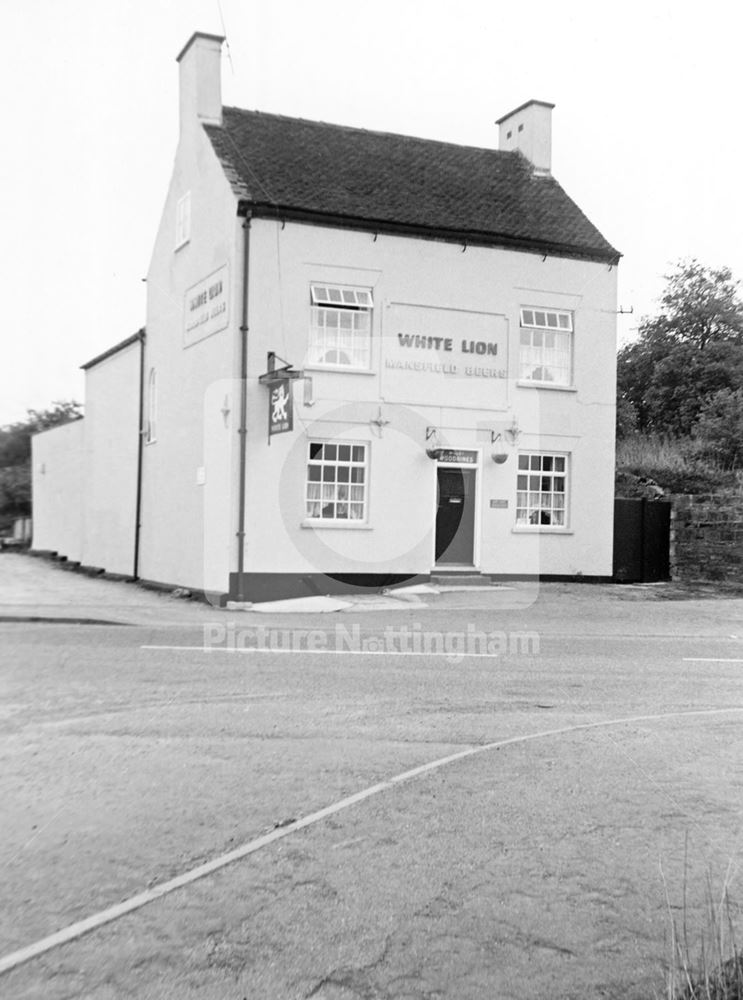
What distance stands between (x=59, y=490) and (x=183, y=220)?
12702 mm

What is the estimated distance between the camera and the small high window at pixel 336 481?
19.9 meters

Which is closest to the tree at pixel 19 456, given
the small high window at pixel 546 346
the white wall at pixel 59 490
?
the white wall at pixel 59 490

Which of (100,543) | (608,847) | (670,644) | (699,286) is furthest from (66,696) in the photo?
(699,286)

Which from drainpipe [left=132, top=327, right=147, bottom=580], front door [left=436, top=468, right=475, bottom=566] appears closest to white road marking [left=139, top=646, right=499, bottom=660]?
front door [left=436, top=468, right=475, bottom=566]

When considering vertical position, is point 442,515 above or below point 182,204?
below

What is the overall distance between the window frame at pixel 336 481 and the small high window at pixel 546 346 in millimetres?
3944

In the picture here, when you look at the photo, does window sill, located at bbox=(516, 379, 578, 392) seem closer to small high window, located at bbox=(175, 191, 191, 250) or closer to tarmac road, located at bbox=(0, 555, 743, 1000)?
small high window, located at bbox=(175, 191, 191, 250)

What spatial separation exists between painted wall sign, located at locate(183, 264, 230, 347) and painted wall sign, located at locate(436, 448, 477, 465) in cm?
470

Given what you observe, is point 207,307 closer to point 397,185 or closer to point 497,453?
point 397,185

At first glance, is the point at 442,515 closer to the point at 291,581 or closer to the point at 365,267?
the point at 291,581

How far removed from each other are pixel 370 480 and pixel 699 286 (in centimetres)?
3614

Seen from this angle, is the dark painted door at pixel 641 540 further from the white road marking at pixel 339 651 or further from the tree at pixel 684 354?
the tree at pixel 684 354

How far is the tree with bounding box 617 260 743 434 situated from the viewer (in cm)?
4406

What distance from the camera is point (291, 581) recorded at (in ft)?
63.7
